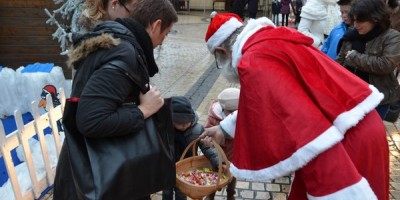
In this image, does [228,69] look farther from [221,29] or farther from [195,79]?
[195,79]

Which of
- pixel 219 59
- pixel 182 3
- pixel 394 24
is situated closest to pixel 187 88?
pixel 394 24

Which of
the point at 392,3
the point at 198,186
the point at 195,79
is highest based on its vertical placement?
the point at 392,3

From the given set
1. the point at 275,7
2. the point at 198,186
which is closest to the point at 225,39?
the point at 198,186

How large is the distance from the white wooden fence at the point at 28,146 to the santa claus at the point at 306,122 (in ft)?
6.33

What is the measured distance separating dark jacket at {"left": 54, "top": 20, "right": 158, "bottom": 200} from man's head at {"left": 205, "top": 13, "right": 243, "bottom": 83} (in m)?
0.47

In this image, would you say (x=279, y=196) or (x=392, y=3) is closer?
(x=279, y=196)

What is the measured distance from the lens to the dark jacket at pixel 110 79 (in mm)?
1473

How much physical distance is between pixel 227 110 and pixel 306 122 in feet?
5.17

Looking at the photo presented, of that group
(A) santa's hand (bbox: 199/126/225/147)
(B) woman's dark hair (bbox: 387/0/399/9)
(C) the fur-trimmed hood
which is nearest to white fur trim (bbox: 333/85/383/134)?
(A) santa's hand (bbox: 199/126/225/147)

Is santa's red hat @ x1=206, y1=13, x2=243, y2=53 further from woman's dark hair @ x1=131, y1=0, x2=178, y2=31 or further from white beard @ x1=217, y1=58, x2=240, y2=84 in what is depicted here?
woman's dark hair @ x1=131, y1=0, x2=178, y2=31

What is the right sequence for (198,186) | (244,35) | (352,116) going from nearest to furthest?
(352,116), (244,35), (198,186)

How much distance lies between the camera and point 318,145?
1.50 metres

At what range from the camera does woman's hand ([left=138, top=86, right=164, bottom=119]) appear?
1.65 metres

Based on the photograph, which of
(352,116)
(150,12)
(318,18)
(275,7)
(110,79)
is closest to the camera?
(110,79)
